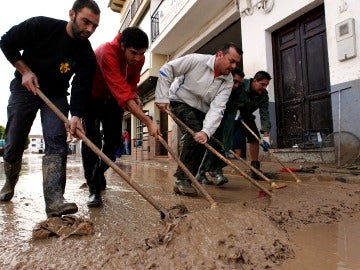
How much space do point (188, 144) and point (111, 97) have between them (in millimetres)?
924

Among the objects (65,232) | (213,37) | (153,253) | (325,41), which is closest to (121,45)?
(65,232)

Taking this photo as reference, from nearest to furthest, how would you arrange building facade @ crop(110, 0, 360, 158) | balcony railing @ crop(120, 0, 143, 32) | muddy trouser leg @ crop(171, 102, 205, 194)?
muddy trouser leg @ crop(171, 102, 205, 194), building facade @ crop(110, 0, 360, 158), balcony railing @ crop(120, 0, 143, 32)

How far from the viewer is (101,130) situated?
3369 millimetres

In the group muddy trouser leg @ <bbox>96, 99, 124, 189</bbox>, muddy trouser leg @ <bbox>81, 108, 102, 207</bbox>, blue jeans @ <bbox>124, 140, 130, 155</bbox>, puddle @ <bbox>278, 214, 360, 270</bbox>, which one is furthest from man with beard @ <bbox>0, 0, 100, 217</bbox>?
blue jeans @ <bbox>124, 140, 130, 155</bbox>

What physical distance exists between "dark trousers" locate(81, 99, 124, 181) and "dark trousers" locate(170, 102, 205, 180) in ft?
2.16

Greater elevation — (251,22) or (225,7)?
(225,7)

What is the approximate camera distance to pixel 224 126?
4074 millimetres

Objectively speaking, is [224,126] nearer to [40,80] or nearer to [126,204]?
[126,204]

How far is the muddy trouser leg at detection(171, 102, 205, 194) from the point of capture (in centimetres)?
342

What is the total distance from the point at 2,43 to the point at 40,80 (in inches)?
14.3

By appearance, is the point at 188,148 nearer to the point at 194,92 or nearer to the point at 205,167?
the point at 194,92

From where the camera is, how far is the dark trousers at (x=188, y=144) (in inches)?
136

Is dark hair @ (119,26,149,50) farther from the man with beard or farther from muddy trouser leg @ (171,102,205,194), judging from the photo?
muddy trouser leg @ (171,102,205,194)

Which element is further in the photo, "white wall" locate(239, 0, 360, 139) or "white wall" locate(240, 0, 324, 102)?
"white wall" locate(240, 0, 324, 102)
